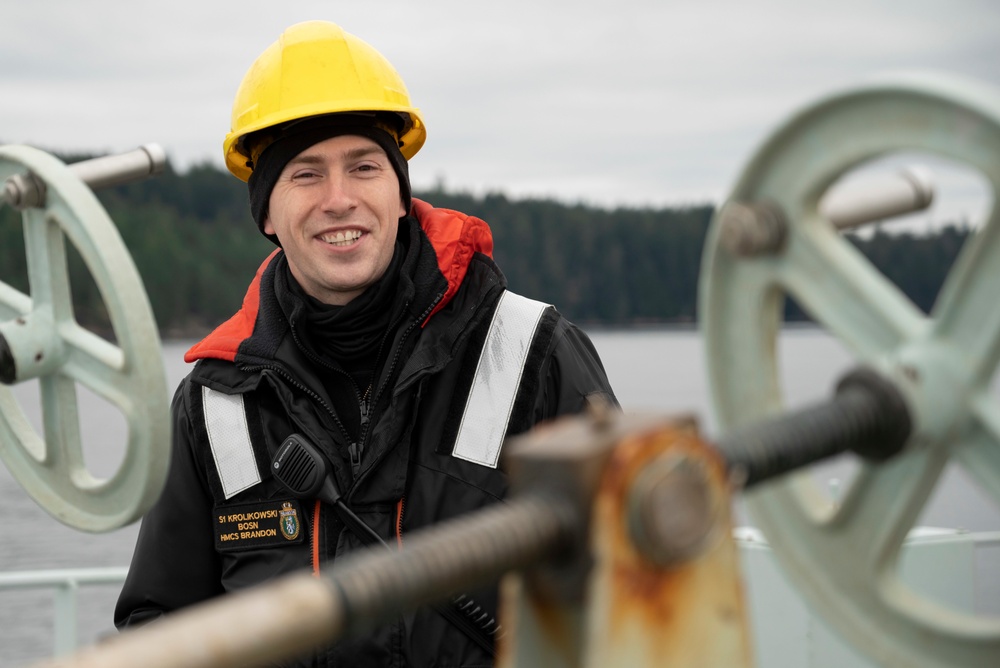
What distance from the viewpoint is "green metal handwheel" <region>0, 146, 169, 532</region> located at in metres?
1.62

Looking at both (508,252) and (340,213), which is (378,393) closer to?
(340,213)

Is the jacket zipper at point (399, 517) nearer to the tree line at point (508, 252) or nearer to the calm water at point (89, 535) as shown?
the calm water at point (89, 535)

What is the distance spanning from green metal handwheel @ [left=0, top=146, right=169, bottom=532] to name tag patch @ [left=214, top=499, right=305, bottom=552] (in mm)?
829

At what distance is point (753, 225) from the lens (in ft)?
4.32

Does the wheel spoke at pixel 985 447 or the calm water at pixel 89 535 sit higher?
the wheel spoke at pixel 985 447

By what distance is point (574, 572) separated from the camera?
3.55 ft

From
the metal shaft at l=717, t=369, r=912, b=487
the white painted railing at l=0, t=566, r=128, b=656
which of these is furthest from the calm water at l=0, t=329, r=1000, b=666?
the white painted railing at l=0, t=566, r=128, b=656

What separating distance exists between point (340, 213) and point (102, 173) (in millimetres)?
962

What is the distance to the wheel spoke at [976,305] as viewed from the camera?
46.3 inches

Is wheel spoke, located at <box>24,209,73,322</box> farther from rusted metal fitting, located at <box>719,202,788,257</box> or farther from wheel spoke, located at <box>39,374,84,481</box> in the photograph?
rusted metal fitting, located at <box>719,202,788,257</box>

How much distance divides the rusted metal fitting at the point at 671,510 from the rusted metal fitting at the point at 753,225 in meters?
0.33

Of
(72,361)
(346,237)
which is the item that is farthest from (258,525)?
(72,361)

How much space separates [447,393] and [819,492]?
5.18 feet

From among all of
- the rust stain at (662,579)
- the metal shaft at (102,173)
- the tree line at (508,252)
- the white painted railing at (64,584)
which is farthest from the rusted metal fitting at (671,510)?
the tree line at (508,252)
